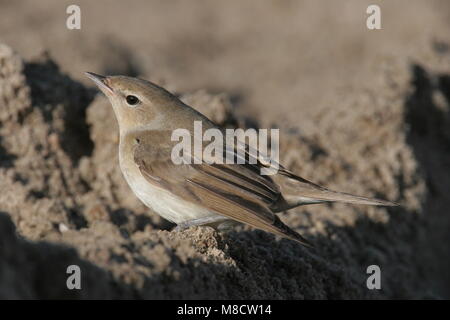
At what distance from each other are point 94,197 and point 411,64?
395 centimetres

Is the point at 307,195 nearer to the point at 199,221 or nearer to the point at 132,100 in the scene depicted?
the point at 199,221

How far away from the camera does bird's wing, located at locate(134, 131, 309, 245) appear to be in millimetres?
5188

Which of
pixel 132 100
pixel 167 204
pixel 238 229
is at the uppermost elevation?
pixel 132 100

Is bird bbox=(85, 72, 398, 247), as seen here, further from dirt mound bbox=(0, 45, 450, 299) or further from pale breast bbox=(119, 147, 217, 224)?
dirt mound bbox=(0, 45, 450, 299)

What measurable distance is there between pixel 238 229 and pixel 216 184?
72cm

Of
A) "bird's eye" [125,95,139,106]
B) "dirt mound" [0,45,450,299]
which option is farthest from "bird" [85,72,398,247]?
"dirt mound" [0,45,450,299]

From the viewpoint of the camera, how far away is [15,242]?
11.4 ft

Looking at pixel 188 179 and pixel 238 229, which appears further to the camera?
pixel 238 229

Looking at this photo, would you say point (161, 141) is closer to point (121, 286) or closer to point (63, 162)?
point (63, 162)

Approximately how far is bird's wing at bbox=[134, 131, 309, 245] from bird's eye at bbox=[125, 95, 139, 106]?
0.44 metres

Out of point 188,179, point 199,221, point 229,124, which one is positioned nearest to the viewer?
point 199,221

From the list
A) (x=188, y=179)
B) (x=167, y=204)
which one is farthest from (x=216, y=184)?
(x=167, y=204)

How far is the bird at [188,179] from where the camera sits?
528cm

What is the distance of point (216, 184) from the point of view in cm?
Result: 547
